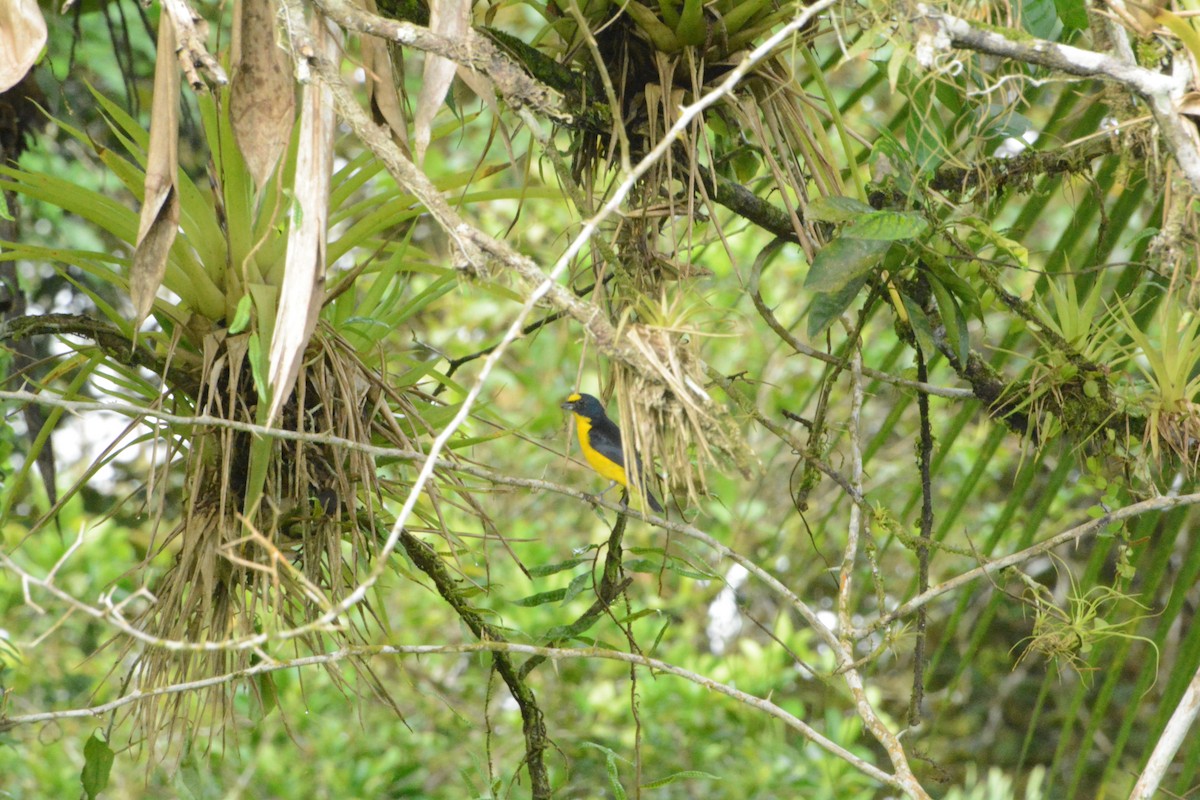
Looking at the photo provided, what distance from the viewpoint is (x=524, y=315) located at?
108 cm

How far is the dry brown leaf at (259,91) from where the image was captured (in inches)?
52.1

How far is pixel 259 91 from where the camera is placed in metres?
1.34

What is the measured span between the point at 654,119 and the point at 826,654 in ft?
10.9

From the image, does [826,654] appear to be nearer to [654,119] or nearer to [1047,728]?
[1047,728]

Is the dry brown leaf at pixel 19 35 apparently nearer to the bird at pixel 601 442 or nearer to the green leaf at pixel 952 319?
the green leaf at pixel 952 319

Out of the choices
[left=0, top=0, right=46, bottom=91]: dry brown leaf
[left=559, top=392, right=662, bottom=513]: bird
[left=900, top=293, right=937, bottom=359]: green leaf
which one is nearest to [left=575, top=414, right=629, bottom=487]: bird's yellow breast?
[left=559, top=392, right=662, bottom=513]: bird

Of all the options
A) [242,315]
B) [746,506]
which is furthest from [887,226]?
[746,506]

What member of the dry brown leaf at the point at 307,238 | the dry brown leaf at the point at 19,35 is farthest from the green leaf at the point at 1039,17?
the dry brown leaf at the point at 19,35

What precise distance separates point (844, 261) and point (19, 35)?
1.06 metres

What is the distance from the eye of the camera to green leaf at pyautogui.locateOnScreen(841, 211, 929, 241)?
1.45 m

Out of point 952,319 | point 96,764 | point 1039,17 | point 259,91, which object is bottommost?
point 96,764

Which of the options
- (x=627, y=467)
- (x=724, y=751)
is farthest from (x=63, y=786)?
(x=627, y=467)

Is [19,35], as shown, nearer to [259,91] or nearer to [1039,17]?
[259,91]

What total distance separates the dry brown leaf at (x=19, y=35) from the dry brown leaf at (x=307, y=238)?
0.35m
